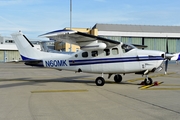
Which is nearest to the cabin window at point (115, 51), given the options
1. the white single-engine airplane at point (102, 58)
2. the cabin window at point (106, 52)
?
the white single-engine airplane at point (102, 58)

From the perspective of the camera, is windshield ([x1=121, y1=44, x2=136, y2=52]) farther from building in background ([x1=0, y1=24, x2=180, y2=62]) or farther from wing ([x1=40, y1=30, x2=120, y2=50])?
building in background ([x1=0, y1=24, x2=180, y2=62])

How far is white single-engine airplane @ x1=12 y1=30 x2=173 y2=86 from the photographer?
13.0 m

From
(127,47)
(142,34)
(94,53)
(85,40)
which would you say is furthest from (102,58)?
(142,34)

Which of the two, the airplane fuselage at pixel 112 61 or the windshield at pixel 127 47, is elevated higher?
the windshield at pixel 127 47

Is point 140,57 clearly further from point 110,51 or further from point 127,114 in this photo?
point 127,114

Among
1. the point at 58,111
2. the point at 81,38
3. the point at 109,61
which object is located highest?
the point at 81,38

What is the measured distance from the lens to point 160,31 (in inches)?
2345

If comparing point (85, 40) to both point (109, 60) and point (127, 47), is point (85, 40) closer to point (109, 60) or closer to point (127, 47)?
point (109, 60)

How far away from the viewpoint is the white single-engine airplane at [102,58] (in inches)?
511

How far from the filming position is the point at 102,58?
14.1m

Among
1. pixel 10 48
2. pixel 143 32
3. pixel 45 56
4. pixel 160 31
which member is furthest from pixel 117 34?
pixel 45 56

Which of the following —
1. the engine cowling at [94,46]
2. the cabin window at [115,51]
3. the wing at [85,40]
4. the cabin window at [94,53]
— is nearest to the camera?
the wing at [85,40]

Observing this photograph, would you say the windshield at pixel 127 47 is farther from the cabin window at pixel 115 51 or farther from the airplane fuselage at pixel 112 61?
the cabin window at pixel 115 51

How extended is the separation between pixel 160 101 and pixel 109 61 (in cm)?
554
